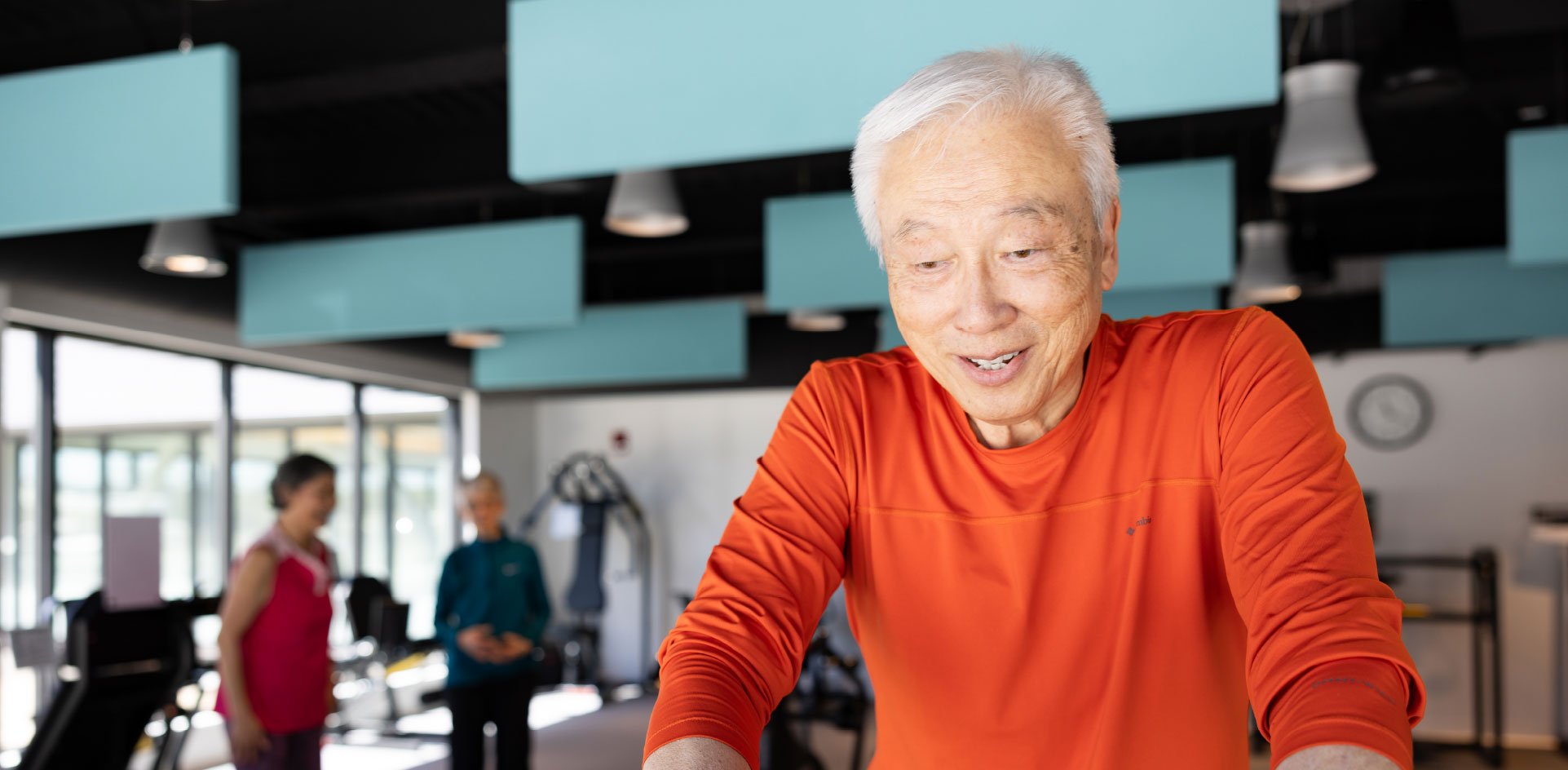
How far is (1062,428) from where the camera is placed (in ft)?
3.45

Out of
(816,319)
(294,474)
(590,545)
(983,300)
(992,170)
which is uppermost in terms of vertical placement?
(816,319)

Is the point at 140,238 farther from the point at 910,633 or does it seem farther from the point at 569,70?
the point at 910,633

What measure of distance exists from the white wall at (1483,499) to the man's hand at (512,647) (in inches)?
235

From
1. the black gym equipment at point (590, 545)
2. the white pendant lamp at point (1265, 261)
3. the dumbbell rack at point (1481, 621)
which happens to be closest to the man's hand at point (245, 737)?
the white pendant lamp at point (1265, 261)

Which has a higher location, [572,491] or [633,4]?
[633,4]

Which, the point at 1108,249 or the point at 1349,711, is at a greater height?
the point at 1108,249

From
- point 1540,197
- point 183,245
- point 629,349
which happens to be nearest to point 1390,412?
point 1540,197

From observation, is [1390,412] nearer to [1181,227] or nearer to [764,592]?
[1181,227]

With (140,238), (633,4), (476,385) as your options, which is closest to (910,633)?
(633,4)

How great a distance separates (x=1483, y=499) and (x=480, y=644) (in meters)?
7.10

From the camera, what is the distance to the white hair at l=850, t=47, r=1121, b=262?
3.15ft

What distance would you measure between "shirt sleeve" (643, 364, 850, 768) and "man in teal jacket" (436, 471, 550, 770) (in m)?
3.96

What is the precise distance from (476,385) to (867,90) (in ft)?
20.8

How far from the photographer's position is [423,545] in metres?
10.6
